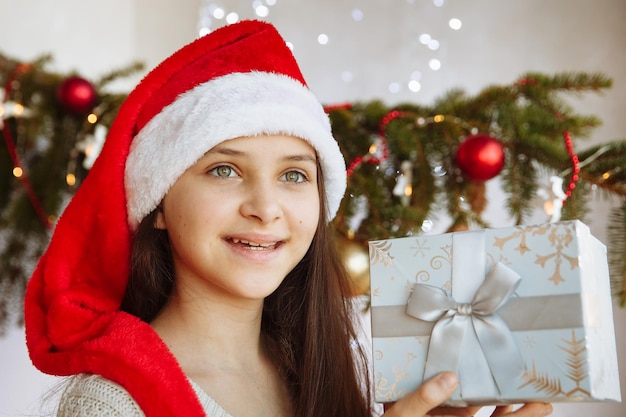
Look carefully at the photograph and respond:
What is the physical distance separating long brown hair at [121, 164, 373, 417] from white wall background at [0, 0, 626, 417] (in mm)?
944

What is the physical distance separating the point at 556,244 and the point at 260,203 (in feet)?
1.36

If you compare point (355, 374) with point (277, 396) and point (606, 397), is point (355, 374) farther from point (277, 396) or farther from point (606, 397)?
point (606, 397)

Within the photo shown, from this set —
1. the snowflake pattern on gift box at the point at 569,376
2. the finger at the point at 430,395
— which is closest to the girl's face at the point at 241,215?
the finger at the point at 430,395

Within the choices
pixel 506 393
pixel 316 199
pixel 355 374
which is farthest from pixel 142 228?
pixel 506 393

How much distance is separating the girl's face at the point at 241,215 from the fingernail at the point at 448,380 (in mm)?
338

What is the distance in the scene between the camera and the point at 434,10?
2.41m

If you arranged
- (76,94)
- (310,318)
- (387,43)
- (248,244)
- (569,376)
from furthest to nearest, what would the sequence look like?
(387,43)
(76,94)
(310,318)
(248,244)
(569,376)

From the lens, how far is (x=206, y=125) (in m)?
1.08

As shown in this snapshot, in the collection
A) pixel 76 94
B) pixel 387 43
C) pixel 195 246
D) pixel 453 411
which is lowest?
pixel 453 411

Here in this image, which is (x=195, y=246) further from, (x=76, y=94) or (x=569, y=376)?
(x=76, y=94)

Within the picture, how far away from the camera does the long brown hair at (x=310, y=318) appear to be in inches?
47.1

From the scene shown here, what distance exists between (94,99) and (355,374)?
2.91 feet

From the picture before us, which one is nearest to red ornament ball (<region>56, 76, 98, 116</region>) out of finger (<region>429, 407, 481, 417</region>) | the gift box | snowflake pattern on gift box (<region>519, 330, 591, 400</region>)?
the gift box

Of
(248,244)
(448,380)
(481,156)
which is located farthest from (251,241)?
(481,156)
